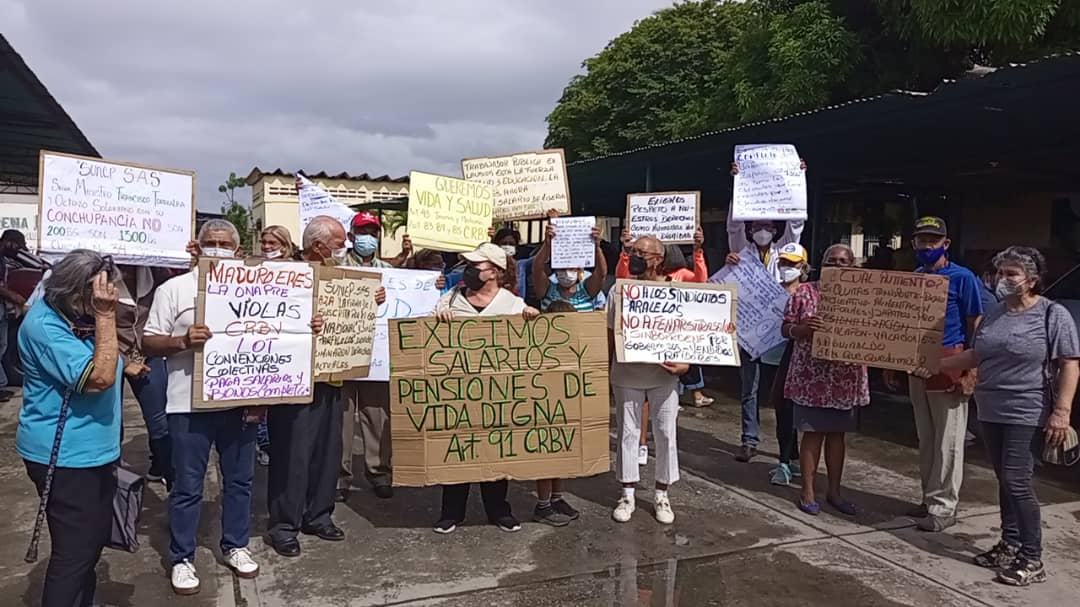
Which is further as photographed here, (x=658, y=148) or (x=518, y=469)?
(x=658, y=148)

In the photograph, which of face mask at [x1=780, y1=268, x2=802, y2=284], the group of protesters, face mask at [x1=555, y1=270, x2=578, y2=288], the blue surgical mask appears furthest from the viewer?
face mask at [x1=780, y1=268, x2=802, y2=284]

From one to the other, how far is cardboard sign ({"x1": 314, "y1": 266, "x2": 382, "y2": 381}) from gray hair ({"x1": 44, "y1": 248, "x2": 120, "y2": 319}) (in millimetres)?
1279

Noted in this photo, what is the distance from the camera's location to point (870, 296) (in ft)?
16.1

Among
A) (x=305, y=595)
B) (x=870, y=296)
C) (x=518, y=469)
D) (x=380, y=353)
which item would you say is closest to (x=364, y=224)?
(x=380, y=353)

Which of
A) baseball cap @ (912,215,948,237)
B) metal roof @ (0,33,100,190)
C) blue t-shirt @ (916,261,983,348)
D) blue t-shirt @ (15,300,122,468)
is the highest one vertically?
metal roof @ (0,33,100,190)

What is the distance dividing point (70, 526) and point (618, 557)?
265 centimetres

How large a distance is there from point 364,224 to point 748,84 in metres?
11.1

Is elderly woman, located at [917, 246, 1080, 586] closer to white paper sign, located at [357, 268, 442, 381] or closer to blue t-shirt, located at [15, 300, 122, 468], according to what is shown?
→ white paper sign, located at [357, 268, 442, 381]

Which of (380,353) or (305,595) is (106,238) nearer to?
(380,353)

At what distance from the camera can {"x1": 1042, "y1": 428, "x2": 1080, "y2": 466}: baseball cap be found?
13.2 feet

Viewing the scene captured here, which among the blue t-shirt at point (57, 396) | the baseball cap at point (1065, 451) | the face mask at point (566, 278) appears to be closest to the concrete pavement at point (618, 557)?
the baseball cap at point (1065, 451)

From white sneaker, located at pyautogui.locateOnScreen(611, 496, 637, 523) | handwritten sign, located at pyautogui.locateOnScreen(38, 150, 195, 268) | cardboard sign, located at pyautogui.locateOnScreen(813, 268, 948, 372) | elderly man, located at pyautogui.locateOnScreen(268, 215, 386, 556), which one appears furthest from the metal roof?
cardboard sign, located at pyautogui.locateOnScreen(813, 268, 948, 372)

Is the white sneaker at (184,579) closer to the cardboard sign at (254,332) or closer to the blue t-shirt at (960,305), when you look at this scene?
the cardboard sign at (254,332)

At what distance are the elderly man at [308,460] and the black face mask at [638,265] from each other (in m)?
1.56
